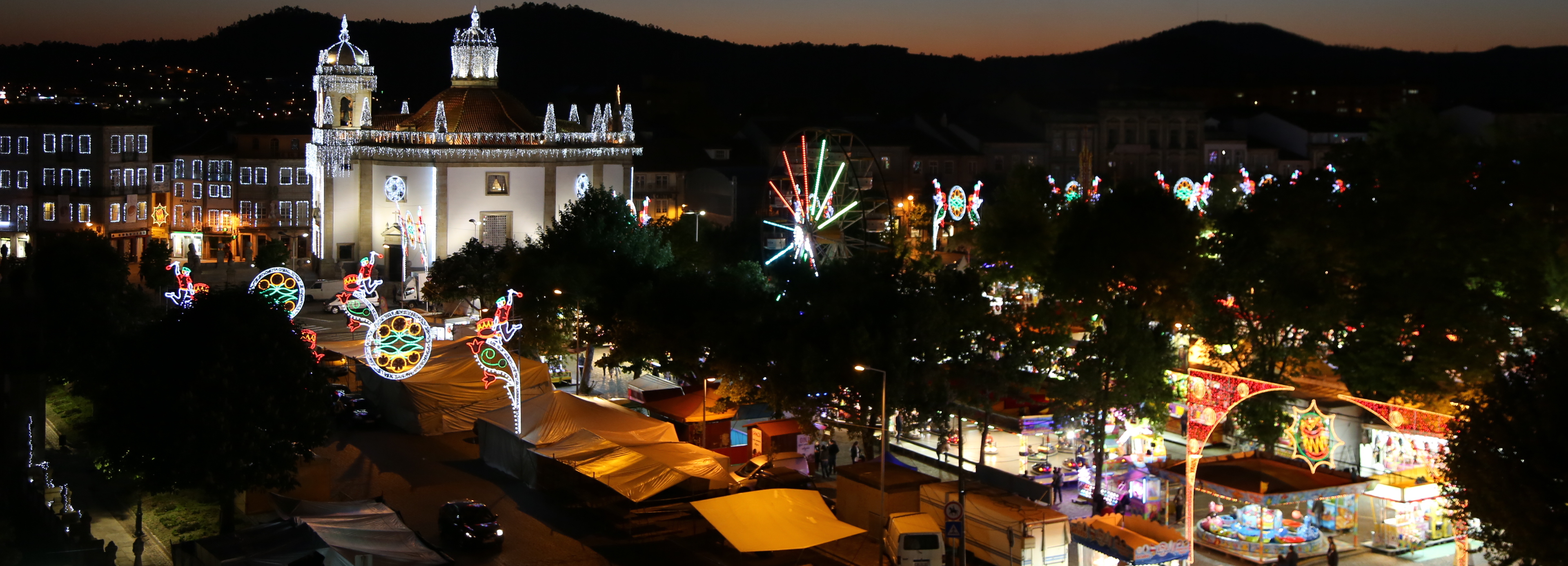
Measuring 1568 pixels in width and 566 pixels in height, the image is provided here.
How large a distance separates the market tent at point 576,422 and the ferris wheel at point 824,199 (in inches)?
593

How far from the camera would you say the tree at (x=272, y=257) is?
76.8 metres

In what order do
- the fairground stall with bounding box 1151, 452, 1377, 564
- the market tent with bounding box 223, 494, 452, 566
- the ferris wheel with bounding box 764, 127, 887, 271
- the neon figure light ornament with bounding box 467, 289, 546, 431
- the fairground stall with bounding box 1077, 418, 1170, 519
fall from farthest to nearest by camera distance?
the ferris wheel with bounding box 764, 127, 887, 271
the neon figure light ornament with bounding box 467, 289, 546, 431
the fairground stall with bounding box 1077, 418, 1170, 519
the fairground stall with bounding box 1151, 452, 1377, 564
the market tent with bounding box 223, 494, 452, 566

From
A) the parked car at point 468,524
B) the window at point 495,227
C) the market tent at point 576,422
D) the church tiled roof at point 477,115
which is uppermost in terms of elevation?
the church tiled roof at point 477,115

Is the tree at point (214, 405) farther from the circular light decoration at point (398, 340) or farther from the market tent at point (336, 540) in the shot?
the circular light decoration at point (398, 340)

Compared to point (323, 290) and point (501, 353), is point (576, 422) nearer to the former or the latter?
point (501, 353)

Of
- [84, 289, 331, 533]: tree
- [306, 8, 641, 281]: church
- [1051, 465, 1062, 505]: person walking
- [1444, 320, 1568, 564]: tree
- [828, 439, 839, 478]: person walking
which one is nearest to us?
[1444, 320, 1568, 564]: tree

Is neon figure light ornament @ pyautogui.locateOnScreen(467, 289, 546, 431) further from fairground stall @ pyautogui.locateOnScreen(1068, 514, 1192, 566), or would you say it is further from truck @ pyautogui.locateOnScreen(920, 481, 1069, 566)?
fairground stall @ pyautogui.locateOnScreen(1068, 514, 1192, 566)

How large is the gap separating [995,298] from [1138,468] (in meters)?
15.0

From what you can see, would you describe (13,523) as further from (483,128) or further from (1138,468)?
(483,128)

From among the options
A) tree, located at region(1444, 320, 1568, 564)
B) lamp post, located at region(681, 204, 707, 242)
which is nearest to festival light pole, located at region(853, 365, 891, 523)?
tree, located at region(1444, 320, 1568, 564)

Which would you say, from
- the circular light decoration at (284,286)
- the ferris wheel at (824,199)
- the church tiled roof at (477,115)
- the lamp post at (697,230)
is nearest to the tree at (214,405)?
the circular light decoration at (284,286)

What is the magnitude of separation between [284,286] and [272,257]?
38.4 m

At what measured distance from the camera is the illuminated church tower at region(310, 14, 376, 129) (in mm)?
76250

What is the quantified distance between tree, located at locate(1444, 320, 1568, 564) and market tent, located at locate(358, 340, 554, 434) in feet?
86.4
